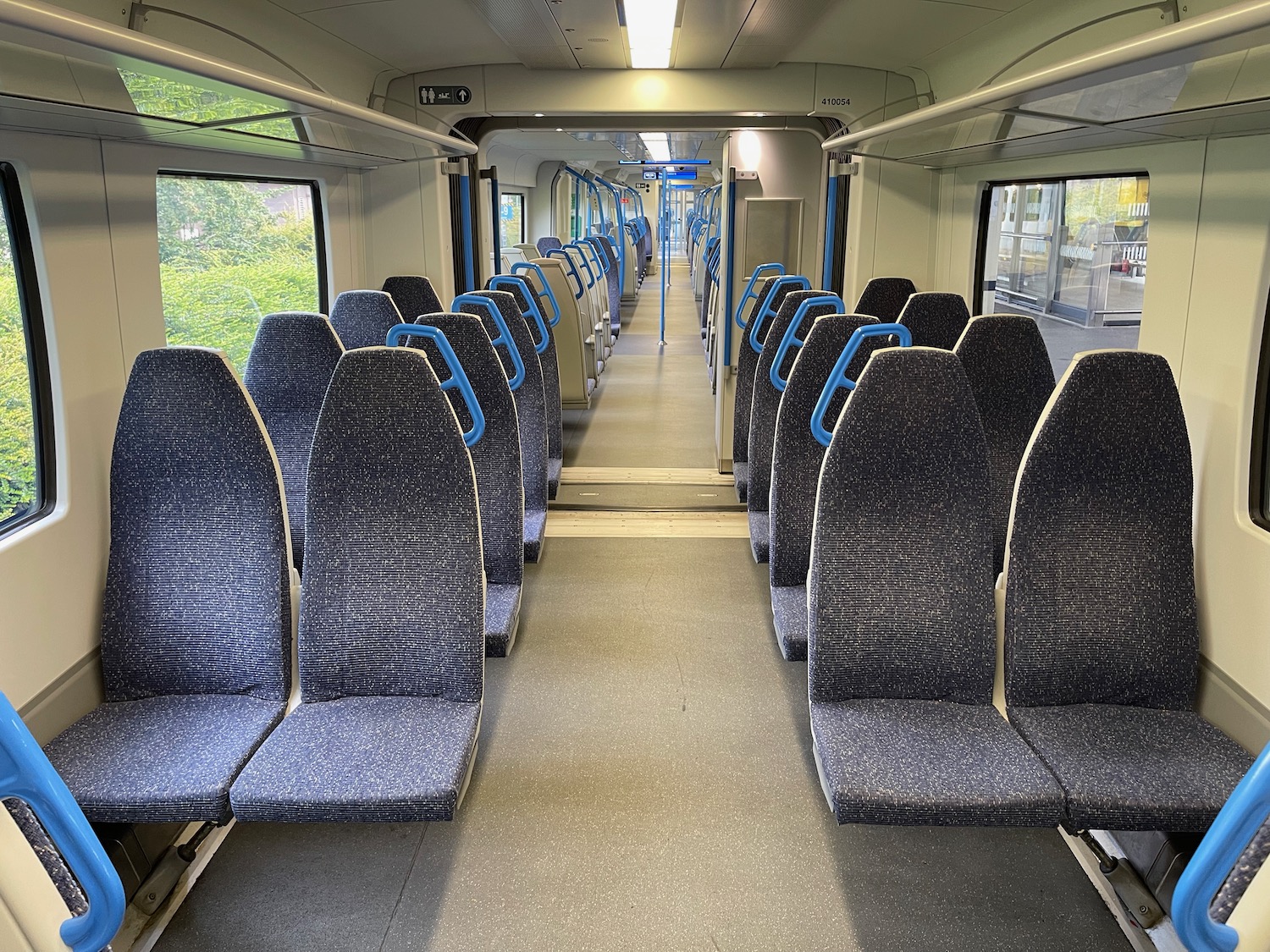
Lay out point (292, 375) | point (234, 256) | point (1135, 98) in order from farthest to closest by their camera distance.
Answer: point (234, 256), point (292, 375), point (1135, 98)

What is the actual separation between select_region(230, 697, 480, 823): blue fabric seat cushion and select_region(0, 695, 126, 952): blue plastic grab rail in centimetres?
77

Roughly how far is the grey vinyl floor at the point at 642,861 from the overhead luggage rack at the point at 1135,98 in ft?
6.15

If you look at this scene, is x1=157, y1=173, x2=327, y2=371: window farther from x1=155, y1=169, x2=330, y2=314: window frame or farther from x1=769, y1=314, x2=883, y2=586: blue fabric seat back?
x1=769, y1=314, x2=883, y2=586: blue fabric seat back

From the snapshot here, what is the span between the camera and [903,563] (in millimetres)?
2406

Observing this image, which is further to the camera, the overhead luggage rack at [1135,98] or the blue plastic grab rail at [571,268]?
the blue plastic grab rail at [571,268]

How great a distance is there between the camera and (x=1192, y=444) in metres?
2.78

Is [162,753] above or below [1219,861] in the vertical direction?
below

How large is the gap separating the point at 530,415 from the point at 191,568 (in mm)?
2032

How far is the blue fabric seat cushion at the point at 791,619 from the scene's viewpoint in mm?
3092

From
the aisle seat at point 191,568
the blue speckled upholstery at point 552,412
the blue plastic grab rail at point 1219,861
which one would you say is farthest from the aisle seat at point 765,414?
the blue plastic grab rail at point 1219,861

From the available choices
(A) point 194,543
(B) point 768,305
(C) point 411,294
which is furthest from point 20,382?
(C) point 411,294

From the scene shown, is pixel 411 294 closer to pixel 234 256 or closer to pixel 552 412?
pixel 552 412

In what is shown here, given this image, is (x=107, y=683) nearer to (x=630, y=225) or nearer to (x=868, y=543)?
(x=868, y=543)

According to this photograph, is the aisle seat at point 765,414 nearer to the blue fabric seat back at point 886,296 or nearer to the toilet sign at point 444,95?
the blue fabric seat back at point 886,296
